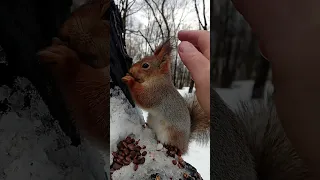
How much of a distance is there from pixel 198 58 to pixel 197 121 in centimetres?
45

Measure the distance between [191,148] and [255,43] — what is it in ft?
2.89

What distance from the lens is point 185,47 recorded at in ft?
8.45

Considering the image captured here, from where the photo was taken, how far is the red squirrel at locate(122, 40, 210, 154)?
8.49 feet

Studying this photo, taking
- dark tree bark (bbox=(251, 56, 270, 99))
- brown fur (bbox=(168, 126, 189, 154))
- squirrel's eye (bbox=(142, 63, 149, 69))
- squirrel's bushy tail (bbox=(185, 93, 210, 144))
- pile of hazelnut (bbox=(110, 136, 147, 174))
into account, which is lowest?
pile of hazelnut (bbox=(110, 136, 147, 174))

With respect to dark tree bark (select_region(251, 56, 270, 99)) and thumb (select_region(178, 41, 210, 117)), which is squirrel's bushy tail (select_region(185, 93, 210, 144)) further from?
dark tree bark (select_region(251, 56, 270, 99))

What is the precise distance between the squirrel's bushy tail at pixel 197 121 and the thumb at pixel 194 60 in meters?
0.15

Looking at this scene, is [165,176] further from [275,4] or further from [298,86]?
[275,4]

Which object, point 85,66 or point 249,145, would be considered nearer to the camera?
point 249,145

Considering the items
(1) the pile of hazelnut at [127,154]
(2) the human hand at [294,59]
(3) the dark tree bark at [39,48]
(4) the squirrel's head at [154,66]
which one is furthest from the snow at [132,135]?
(2) the human hand at [294,59]

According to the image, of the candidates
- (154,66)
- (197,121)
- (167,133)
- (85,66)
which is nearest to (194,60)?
(154,66)

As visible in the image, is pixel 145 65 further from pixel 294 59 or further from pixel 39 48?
pixel 294 59

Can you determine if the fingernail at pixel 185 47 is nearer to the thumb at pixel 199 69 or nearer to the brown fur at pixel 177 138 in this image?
the thumb at pixel 199 69

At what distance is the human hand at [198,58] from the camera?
2.54 m

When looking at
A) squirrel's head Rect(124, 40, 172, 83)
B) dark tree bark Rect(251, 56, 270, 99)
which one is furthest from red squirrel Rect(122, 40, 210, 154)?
dark tree bark Rect(251, 56, 270, 99)
